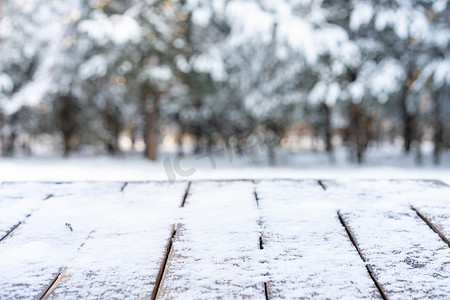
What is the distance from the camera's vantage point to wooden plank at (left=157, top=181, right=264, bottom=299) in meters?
1.25

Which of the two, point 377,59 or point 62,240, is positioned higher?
point 377,59

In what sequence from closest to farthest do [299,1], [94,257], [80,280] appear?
[80,280], [94,257], [299,1]

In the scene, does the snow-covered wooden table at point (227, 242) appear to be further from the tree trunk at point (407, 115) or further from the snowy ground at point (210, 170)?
the tree trunk at point (407, 115)

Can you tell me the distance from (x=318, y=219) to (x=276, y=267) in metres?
0.53

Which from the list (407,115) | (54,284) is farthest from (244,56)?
(54,284)

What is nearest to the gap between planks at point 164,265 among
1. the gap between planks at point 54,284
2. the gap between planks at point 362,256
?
the gap between planks at point 54,284

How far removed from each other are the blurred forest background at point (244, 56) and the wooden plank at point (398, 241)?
602 cm

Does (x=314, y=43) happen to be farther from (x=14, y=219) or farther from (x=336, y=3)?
(x=14, y=219)

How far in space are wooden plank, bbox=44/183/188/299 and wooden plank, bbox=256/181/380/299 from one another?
1.28 ft

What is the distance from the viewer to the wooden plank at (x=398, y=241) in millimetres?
1252

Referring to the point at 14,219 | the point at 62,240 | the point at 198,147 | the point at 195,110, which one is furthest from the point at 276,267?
the point at 198,147

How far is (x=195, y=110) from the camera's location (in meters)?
14.5

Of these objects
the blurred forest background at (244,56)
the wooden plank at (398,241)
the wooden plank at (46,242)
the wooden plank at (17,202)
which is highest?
the blurred forest background at (244,56)

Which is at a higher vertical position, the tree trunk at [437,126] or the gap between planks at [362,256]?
the gap between planks at [362,256]
